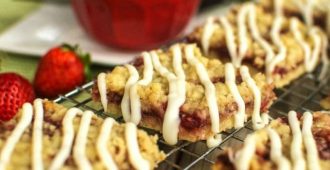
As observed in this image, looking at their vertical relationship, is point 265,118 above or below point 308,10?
below

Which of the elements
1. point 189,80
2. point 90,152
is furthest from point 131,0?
point 90,152

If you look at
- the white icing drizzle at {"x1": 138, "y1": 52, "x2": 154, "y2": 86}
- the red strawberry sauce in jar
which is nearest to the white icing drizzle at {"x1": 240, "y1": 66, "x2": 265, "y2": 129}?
the white icing drizzle at {"x1": 138, "y1": 52, "x2": 154, "y2": 86}

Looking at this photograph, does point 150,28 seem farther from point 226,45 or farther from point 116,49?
point 226,45

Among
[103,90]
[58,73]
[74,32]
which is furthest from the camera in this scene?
[74,32]

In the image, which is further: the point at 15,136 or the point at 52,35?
the point at 52,35

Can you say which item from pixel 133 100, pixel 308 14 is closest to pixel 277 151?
pixel 133 100

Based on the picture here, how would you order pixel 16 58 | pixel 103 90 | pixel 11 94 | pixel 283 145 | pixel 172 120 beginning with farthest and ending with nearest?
1. pixel 16 58
2. pixel 11 94
3. pixel 103 90
4. pixel 172 120
5. pixel 283 145

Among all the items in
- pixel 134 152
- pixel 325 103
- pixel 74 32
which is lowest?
pixel 325 103

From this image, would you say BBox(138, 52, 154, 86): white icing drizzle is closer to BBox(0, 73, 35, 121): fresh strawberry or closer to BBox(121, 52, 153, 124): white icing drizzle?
Result: BBox(121, 52, 153, 124): white icing drizzle

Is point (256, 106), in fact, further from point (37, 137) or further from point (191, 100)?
point (37, 137)

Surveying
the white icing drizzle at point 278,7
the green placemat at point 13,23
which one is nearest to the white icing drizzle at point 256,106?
the white icing drizzle at point 278,7
